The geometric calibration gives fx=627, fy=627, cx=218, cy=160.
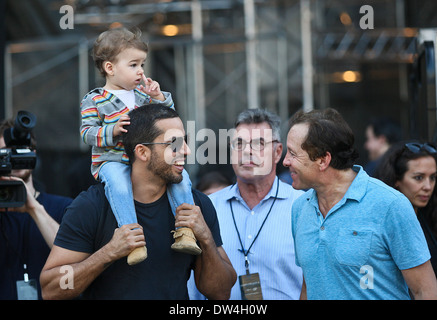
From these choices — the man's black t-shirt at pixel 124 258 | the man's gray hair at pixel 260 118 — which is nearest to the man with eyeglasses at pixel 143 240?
the man's black t-shirt at pixel 124 258

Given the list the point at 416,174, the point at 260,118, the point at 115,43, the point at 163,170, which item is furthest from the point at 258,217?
the point at 115,43

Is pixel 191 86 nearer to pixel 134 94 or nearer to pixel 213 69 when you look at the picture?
pixel 213 69

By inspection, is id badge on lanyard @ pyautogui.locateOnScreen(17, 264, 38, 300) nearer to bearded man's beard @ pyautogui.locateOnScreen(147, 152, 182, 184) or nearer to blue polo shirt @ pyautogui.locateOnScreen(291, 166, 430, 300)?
bearded man's beard @ pyautogui.locateOnScreen(147, 152, 182, 184)

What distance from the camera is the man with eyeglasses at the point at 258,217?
12.1 ft

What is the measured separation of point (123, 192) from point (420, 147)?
74.1 inches

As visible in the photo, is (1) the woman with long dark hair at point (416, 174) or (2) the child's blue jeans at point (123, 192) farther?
(1) the woman with long dark hair at point (416, 174)

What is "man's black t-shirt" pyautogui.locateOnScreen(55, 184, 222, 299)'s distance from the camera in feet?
9.37

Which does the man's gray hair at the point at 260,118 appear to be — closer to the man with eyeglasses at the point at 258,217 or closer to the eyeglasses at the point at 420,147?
the man with eyeglasses at the point at 258,217

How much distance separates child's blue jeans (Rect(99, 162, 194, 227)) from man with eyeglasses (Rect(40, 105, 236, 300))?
50 millimetres

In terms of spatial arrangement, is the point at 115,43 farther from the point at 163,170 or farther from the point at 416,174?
the point at 416,174

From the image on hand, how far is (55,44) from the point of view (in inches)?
411

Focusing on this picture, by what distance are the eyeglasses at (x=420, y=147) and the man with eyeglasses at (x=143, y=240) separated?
1410mm

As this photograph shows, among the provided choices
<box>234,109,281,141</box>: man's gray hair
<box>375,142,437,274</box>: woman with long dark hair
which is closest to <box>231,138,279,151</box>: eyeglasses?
<box>234,109,281,141</box>: man's gray hair

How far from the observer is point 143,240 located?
9.12ft
